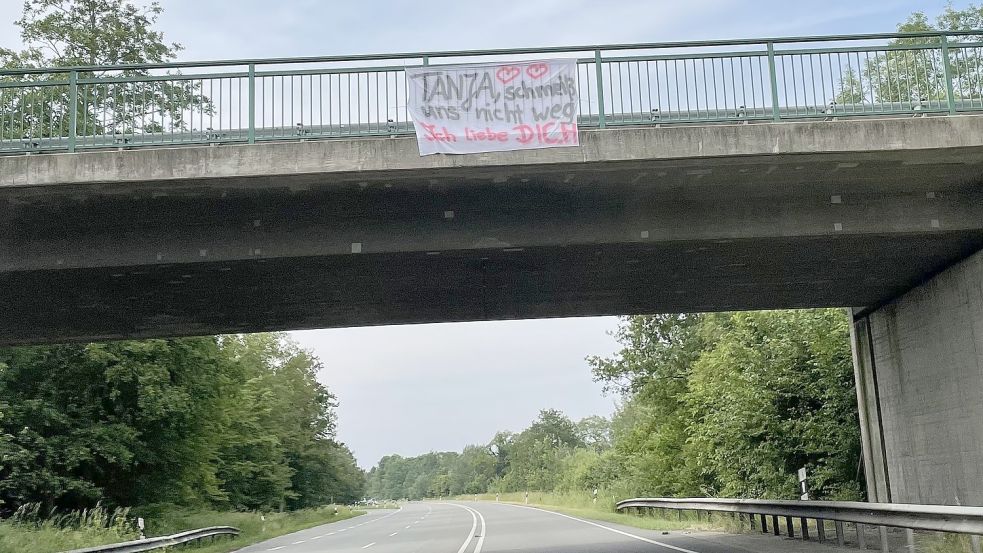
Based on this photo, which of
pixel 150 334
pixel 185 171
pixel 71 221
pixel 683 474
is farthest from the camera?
pixel 683 474

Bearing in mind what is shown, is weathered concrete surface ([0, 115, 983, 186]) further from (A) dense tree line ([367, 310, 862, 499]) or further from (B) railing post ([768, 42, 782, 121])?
(A) dense tree line ([367, 310, 862, 499])

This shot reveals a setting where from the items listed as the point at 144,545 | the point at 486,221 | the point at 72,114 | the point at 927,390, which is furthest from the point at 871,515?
the point at 144,545

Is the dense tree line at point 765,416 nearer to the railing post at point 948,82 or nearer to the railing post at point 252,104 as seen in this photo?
the railing post at point 948,82

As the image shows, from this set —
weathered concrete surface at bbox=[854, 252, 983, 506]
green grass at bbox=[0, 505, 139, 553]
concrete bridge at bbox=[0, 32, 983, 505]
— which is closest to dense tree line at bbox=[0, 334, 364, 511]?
green grass at bbox=[0, 505, 139, 553]

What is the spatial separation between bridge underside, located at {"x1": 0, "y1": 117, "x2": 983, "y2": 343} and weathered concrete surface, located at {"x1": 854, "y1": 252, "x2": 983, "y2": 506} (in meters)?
0.81

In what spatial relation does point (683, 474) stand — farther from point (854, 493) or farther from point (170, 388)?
point (170, 388)

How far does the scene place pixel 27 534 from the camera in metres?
18.8

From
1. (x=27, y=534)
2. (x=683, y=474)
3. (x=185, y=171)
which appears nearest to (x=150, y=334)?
(x=27, y=534)

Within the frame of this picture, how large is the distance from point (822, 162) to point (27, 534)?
1727cm

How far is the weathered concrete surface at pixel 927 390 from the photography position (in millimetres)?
14273

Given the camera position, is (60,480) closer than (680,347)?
Yes

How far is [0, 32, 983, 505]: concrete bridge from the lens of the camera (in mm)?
12328

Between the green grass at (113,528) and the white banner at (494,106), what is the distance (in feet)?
38.6

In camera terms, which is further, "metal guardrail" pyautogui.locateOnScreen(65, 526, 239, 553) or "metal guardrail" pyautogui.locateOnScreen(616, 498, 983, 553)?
"metal guardrail" pyautogui.locateOnScreen(65, 526, 239, 553)
